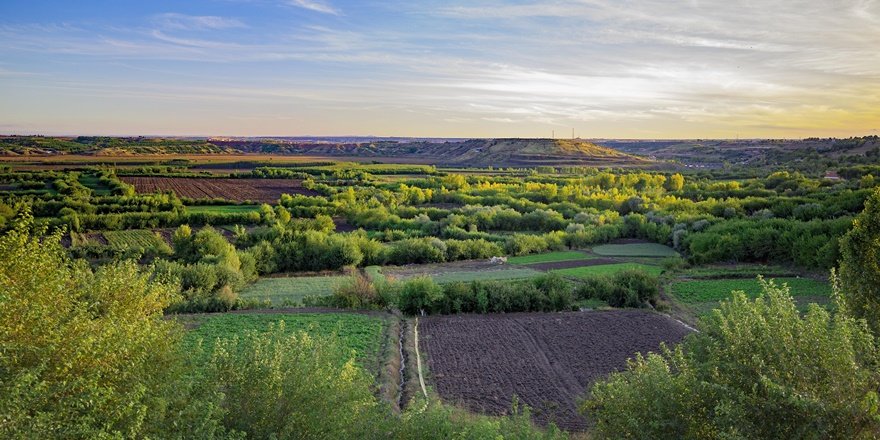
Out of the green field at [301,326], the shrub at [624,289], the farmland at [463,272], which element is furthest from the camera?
the farmland at [463,272]

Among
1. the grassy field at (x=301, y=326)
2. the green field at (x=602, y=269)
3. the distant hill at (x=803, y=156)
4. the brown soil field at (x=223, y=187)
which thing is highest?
the distant hill at (x=803, y=156)

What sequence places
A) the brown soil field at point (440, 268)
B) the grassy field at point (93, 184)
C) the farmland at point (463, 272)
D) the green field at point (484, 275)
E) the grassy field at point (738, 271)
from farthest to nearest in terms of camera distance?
the grassy field at point (93, 184), the brown soil field at point (440, 268), the farmland at point (463, 272), the green field at point (484, 275), the grassy field at point (738, 271)

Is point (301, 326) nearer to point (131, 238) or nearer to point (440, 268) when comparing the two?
point (440, 268)

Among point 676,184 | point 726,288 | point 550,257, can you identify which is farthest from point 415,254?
point 676,184

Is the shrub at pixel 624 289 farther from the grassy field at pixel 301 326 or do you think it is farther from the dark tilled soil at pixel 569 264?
the grassy field at pixel 301 326

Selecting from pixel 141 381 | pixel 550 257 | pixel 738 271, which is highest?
pixel 141 381

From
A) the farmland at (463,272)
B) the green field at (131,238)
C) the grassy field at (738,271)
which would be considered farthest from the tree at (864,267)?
the green field at (131,238)

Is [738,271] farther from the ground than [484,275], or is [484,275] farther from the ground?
[738,271]

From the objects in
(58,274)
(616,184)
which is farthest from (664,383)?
(616,184)
